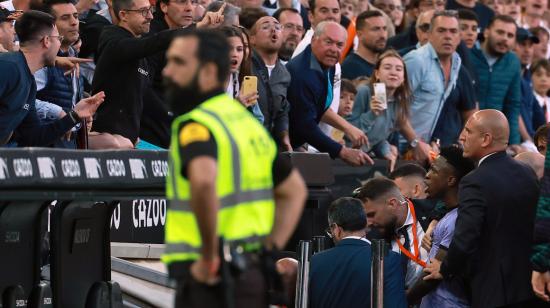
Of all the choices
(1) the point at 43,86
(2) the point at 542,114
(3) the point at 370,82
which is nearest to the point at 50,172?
(1) the point at 43,86

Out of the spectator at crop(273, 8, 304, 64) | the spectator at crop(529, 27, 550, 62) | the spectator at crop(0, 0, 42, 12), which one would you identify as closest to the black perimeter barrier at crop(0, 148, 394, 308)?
the spectator at crop(0, 0, 42, 12)

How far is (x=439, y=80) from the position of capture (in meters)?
15.1

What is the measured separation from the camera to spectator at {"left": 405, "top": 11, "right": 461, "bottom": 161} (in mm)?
15000

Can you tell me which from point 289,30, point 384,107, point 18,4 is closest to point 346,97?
point 384,107

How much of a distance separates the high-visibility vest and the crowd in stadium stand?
9.91 feet

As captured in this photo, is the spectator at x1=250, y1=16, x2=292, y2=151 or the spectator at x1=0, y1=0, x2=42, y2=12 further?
the spectator at x1=250, y1=16, x2=292, y2=151

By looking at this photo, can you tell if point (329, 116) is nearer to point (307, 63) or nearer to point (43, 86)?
point (307, 63)

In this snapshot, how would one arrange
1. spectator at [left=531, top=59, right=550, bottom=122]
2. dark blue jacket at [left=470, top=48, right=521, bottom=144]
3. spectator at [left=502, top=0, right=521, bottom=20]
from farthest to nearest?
spectator at [left=502, top=0, right=521, bottom=20]
spectator at [left=531, top=59, right=550, bottom=122]
dark blue jacket at [left=470, top=48, right=521, bottom=144]

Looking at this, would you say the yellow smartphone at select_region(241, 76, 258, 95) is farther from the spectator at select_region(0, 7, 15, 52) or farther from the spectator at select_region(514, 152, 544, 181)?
the spectator at select_region(514, 152, 544, 181)

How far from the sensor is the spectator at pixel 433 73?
591 inches

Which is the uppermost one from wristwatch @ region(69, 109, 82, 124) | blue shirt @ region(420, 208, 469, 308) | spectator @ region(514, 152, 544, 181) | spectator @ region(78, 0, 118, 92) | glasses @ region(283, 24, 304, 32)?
glasses @ region(283, 24, 304, 32)

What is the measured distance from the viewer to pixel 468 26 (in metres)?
17.0

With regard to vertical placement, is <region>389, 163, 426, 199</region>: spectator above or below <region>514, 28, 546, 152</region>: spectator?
below

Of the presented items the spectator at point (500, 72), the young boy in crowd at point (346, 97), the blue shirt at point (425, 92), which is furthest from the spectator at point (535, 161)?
the spectator at point (500, 72)
